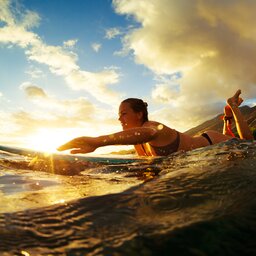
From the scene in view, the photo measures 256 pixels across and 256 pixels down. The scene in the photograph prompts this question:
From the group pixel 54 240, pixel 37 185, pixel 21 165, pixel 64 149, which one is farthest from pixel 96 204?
pixel 21 165

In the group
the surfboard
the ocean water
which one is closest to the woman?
the surfboard

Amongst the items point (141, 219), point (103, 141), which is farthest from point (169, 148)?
point (141, 219)

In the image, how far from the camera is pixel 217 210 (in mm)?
1862

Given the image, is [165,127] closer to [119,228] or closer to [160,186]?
[160,186]

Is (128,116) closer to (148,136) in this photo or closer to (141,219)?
(148,136)

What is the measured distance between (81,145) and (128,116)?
9.38 feet

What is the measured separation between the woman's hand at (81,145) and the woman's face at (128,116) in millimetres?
2766

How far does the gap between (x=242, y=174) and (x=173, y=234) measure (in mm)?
1411

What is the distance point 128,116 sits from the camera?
6535 millimetres

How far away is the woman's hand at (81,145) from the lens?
376cm

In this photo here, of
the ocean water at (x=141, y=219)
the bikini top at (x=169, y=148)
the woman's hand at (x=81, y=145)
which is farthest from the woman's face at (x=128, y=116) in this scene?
the ocean water at (x=141, y=219)

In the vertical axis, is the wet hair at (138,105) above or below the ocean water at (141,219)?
above

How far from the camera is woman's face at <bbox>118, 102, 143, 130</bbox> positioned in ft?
21.4

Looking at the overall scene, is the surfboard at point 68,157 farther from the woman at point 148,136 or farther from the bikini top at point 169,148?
the woman at point 148,136
